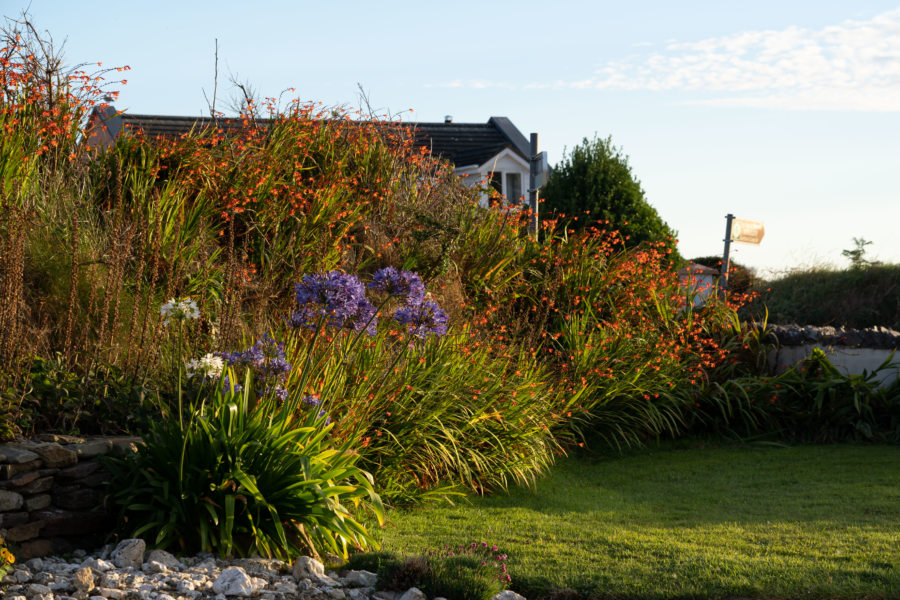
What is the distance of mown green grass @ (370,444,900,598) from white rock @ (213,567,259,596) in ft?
3.63

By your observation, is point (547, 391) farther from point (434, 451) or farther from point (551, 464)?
point (434, 451)

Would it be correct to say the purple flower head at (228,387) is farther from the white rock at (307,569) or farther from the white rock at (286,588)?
the white rock at (286,588)

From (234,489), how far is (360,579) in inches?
34.1

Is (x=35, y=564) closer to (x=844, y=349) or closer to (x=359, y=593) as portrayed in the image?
(x=359, y=593)

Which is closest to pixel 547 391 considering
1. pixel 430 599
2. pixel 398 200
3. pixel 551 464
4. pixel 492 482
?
pixel 551 464

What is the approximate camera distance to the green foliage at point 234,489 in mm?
4312

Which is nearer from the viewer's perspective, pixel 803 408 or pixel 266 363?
pixel 266 363

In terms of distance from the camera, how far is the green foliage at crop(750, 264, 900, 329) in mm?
16719

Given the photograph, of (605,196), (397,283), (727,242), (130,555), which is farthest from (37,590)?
(605,196)

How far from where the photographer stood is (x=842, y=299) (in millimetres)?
17156

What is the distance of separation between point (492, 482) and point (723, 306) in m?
5.00

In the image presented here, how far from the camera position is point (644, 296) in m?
9.82

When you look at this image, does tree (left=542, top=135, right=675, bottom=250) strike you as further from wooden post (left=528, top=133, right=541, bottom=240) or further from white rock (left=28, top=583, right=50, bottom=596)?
white rock (left=28, top=583, right=50, bottom=596)

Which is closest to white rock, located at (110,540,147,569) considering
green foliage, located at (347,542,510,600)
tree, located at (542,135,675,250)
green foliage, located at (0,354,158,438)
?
green foliage, located at (0,354,158,438)
